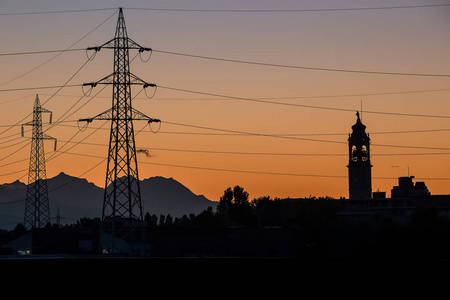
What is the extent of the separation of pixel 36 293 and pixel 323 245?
131266 mm

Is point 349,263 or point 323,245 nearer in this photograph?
point 349,263

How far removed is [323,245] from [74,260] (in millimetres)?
130825

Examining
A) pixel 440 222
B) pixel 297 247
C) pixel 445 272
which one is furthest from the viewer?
pixel 440 222

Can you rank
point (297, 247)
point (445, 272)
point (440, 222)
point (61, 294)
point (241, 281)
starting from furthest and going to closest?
point (440, 222) → point (297, 247) → point (61, 294) → point (241, 281) → point (445, 272)

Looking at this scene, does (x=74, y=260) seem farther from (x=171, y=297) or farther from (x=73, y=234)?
(x=73, y=234)

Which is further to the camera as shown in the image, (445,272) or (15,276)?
(15,276)

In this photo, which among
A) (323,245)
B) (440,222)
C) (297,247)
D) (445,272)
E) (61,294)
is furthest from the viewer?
(323,245)

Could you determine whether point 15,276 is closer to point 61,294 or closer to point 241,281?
point 61,294

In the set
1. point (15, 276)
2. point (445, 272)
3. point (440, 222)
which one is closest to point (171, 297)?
point (15, 276)

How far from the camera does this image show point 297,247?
403 ft

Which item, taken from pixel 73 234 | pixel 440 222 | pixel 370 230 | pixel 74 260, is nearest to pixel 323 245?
pixel 370 230

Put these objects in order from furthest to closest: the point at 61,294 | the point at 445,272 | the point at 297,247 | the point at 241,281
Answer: the point at 297,247 → the point at 61,294 → the point at 241,281 → the point at 445,272

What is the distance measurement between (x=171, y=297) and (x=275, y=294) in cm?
200

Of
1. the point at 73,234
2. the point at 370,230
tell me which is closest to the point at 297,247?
the point at 370,230
